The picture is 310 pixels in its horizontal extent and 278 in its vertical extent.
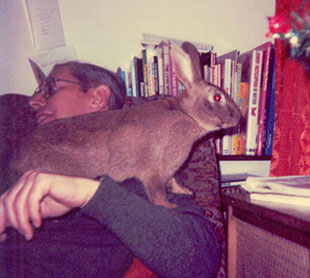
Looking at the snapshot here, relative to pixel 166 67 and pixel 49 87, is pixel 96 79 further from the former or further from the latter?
pixel 166 67

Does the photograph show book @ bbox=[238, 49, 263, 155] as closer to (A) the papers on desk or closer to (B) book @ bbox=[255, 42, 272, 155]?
(B) book @ bbox=[255, 42, 272, 155]

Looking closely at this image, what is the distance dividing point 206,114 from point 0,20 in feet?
3.36

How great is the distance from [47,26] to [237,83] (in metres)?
0.99

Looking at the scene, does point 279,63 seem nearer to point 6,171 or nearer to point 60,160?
point 60,160

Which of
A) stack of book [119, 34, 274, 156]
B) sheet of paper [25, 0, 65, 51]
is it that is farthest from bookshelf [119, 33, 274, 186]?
sheet of paper [25, 0, 65, 51]

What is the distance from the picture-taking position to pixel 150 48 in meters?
1.32

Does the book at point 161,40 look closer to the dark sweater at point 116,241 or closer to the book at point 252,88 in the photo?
the book at point 252,88

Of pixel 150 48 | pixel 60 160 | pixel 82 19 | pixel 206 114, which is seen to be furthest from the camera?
pixel 82 19

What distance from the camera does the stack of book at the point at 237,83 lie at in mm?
1232

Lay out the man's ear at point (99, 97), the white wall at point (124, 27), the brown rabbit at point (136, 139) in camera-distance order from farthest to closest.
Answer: the white wall at point (124, 27)
the man's ear at point (99, 97)
the brown rabbit at point (136, 139)

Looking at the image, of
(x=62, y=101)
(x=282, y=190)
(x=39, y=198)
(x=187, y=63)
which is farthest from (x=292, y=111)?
(x=39, y=198)

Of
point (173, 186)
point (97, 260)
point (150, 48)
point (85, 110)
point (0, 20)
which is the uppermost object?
point (0, 20)

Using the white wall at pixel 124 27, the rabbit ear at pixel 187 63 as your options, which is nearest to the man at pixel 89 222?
the rabbit ear at pixel 187 63

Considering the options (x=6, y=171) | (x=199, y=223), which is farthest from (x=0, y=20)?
(x=199, y=223)
